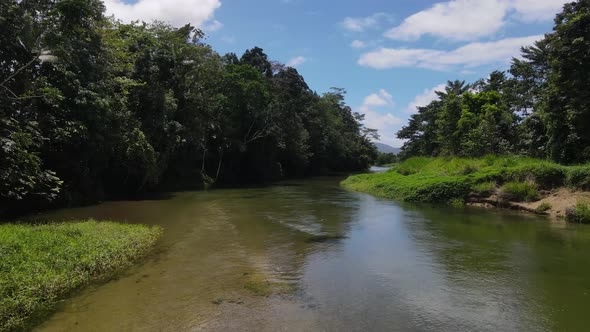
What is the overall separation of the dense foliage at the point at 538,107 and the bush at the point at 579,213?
4.28 metres

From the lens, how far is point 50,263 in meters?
8.36

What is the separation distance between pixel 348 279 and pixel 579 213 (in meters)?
12.4

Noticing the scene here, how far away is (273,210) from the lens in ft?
68.9

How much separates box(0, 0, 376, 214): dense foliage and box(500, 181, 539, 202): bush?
63.9 ft

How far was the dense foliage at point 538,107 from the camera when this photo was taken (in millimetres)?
19688

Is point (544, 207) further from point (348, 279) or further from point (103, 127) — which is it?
point (103, 127)

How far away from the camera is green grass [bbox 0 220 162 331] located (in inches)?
268

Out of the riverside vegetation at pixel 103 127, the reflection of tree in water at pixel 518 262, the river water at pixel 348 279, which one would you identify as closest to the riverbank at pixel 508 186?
the reflection of tree in water at pixel 518 262

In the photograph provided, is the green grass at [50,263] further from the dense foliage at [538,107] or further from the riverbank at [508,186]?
the dense foliage at [538,107]

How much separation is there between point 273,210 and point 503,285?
43.4 feet

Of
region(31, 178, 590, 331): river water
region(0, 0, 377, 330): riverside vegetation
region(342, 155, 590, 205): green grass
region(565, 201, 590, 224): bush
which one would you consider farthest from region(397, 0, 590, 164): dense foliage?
→ region(0, 0, 377, 330): riverside vegetation

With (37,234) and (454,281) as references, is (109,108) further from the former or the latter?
(454,281)

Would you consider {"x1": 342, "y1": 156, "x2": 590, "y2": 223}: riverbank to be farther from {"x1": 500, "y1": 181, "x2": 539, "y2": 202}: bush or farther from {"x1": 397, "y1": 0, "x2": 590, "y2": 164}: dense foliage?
{"x1": 397, "y1": 0, "x2": 590, "y2": 164}: dense foliage

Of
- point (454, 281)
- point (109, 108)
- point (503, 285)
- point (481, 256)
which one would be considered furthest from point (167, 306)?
point (109, 108)
